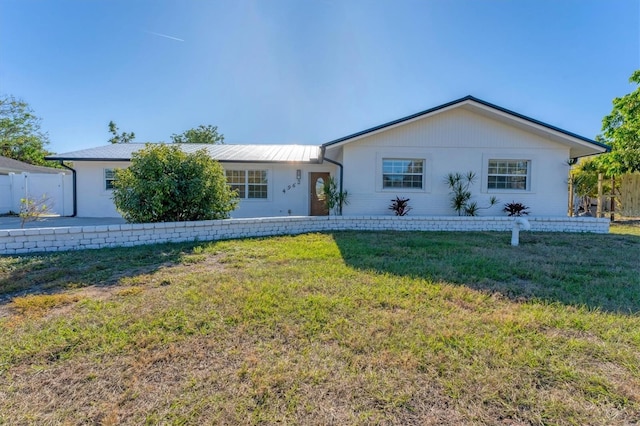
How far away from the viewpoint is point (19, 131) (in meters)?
28.8

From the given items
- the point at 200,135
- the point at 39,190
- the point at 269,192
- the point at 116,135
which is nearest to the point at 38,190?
the point at 39,190

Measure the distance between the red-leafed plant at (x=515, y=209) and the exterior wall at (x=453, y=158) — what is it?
169 millimetres

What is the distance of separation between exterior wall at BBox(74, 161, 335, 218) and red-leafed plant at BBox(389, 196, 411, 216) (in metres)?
3.34

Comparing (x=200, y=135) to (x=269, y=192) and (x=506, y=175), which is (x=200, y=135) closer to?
(x=269, y=192)

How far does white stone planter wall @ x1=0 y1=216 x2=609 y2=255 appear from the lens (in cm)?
635

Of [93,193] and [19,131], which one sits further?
[19,131]

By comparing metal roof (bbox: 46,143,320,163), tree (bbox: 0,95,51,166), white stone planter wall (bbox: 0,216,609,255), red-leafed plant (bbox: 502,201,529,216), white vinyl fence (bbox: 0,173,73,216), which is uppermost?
tree (bbox: 0,95,51,166)

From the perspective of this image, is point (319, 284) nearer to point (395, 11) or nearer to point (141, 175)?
point (141, 175)

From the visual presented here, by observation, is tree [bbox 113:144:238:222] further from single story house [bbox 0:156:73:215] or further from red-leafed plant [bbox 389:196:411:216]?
single story house [bbox 0:156:73:215]

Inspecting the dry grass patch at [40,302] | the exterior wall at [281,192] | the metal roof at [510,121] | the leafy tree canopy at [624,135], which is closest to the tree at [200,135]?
the exterior wall at [281,192]

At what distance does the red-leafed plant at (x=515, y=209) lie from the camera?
10.9 m

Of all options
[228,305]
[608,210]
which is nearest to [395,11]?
[228,305]

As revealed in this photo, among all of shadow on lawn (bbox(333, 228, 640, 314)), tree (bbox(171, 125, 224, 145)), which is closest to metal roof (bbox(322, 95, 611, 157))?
shadow on lawn (bbox(333, 228, 640, 314))

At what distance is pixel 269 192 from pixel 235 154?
252cm
